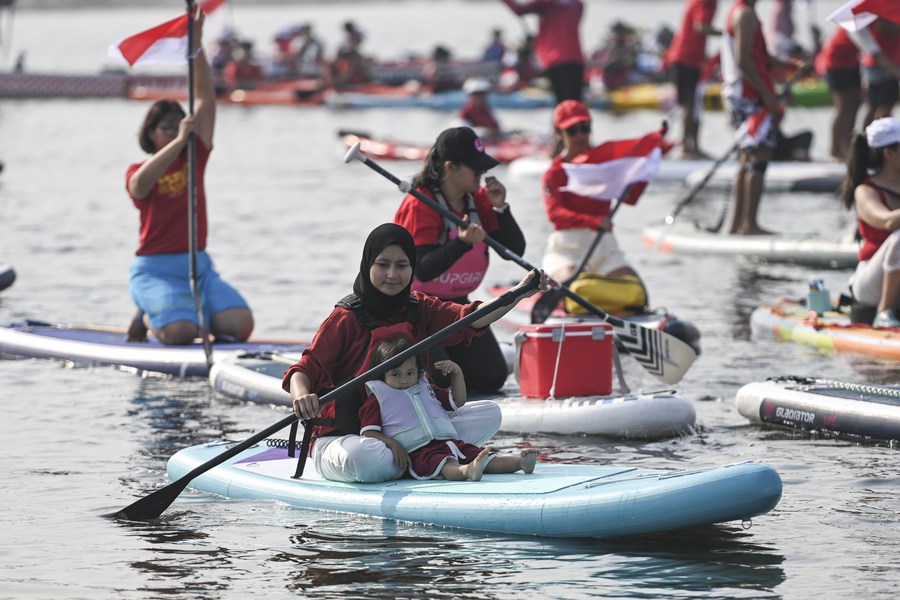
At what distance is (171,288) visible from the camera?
10.1 m

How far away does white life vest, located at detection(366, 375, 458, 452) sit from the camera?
6836 millimetres

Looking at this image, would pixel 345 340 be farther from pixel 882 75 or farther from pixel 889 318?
pixel 882 75

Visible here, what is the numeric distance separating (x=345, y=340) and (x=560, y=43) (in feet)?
41.7

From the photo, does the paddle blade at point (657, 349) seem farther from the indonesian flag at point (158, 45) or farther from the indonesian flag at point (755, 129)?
the indonesian flag at point (755, 129)

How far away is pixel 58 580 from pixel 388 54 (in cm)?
5135

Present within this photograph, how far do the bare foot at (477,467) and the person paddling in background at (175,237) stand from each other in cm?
364

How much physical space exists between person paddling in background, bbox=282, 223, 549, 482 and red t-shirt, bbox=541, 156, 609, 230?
385 cm

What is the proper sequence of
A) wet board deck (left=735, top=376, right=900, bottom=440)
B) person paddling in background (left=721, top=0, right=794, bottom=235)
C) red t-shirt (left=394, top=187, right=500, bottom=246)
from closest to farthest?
wet board deck (left=735, top=376, right=900, bottom=440)
red t-shirt (left=394, top=187, right=500, bottom=246)
person paddling in background (left=721, top=0, right=794, bottom=235)

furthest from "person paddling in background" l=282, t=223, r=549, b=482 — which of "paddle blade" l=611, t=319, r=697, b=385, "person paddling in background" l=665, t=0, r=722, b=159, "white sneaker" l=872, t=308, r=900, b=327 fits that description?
"person paddling in background" l=665, t=0, r=722, b=159

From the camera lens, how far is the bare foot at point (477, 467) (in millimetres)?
6754

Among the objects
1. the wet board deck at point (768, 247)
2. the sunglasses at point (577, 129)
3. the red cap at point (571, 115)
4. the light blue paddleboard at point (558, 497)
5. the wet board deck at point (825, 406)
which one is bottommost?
the light blue paddleboard at point (558, 497)

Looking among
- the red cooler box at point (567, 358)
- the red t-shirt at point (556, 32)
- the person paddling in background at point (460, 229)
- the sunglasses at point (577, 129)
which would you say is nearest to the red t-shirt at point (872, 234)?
the sunglasses at point (577, 129)

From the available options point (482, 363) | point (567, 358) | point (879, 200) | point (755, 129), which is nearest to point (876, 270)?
point (879, 200)

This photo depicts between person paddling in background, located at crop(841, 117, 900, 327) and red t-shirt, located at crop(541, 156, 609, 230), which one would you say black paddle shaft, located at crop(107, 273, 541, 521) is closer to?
person paddling in background, located at crop(841, 117, 900, 327)
